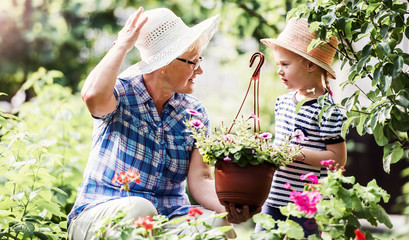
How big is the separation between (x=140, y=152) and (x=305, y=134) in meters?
0.71

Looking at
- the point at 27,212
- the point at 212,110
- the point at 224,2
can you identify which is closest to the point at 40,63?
the point at 212,110

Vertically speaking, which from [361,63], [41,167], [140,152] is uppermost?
[361,63]

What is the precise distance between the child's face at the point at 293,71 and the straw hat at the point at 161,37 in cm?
36

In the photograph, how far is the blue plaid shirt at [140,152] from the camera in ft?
7.48

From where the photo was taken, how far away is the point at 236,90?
8.01 meters

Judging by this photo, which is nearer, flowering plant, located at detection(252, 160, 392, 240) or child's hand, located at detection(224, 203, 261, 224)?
flowering plant, located at detection(252, 160, 392, 240)

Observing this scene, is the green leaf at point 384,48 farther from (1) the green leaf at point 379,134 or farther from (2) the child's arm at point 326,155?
(2) the child's arm at point 326,155

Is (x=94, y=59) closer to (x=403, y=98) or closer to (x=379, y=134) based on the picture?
(x=379, y=134)

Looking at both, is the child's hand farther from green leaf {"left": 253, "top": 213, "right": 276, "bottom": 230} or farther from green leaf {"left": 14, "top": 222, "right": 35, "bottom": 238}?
green leaf {"left": 14, "top": 222, "right": 35, "bottom": 238}

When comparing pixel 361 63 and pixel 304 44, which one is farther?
pixel 304 44

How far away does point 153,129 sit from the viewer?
239cm

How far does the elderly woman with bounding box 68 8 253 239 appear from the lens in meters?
2.26

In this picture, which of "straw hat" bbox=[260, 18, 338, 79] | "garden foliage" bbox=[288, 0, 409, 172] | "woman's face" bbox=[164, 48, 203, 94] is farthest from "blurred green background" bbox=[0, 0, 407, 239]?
"garden foliage" bbox=[288, 0, 409, 172]

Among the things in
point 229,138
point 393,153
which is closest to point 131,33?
point 229,138
